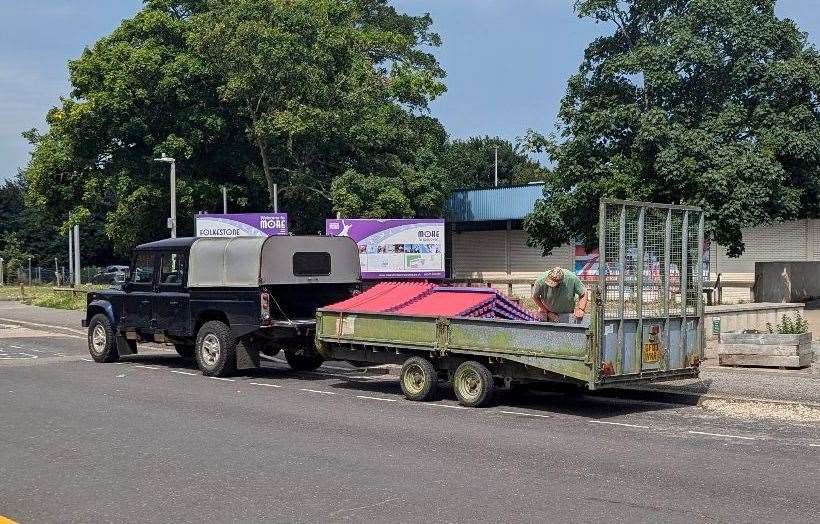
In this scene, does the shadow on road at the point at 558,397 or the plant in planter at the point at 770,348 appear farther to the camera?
the plant in planter at the point at 770,348

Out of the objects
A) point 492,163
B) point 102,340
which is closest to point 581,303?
point 102,340

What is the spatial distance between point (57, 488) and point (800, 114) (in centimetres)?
2823

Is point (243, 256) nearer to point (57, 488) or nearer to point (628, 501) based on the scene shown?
point (57, 488)

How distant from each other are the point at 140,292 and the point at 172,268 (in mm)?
1038

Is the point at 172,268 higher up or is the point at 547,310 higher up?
the point at 172,268

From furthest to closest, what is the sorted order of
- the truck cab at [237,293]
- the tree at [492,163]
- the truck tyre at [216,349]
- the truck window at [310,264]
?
the tree at [492,163] → the truck window at [310,264] → the truck tyre at [216,349] → the truck cab at [237,293]

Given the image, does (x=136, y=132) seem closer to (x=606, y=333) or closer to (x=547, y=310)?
(x=547, y=310)

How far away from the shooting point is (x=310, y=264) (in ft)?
53.1

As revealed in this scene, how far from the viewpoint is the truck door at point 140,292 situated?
17.3 metres

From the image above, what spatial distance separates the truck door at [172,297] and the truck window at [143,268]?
12.2 inches

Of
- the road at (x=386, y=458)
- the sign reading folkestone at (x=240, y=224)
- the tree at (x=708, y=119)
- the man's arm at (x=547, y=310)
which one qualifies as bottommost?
the road at (x=386, y=458)

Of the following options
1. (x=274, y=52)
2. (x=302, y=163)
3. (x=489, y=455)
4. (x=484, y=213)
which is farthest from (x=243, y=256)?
(x=484, y=213)

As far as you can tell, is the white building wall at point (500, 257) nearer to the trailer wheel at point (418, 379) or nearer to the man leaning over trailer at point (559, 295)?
the man leaning over trailer at point (559, 295)

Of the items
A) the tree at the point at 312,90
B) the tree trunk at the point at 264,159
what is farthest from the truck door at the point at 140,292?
the tree trunk at the point at 264,159
